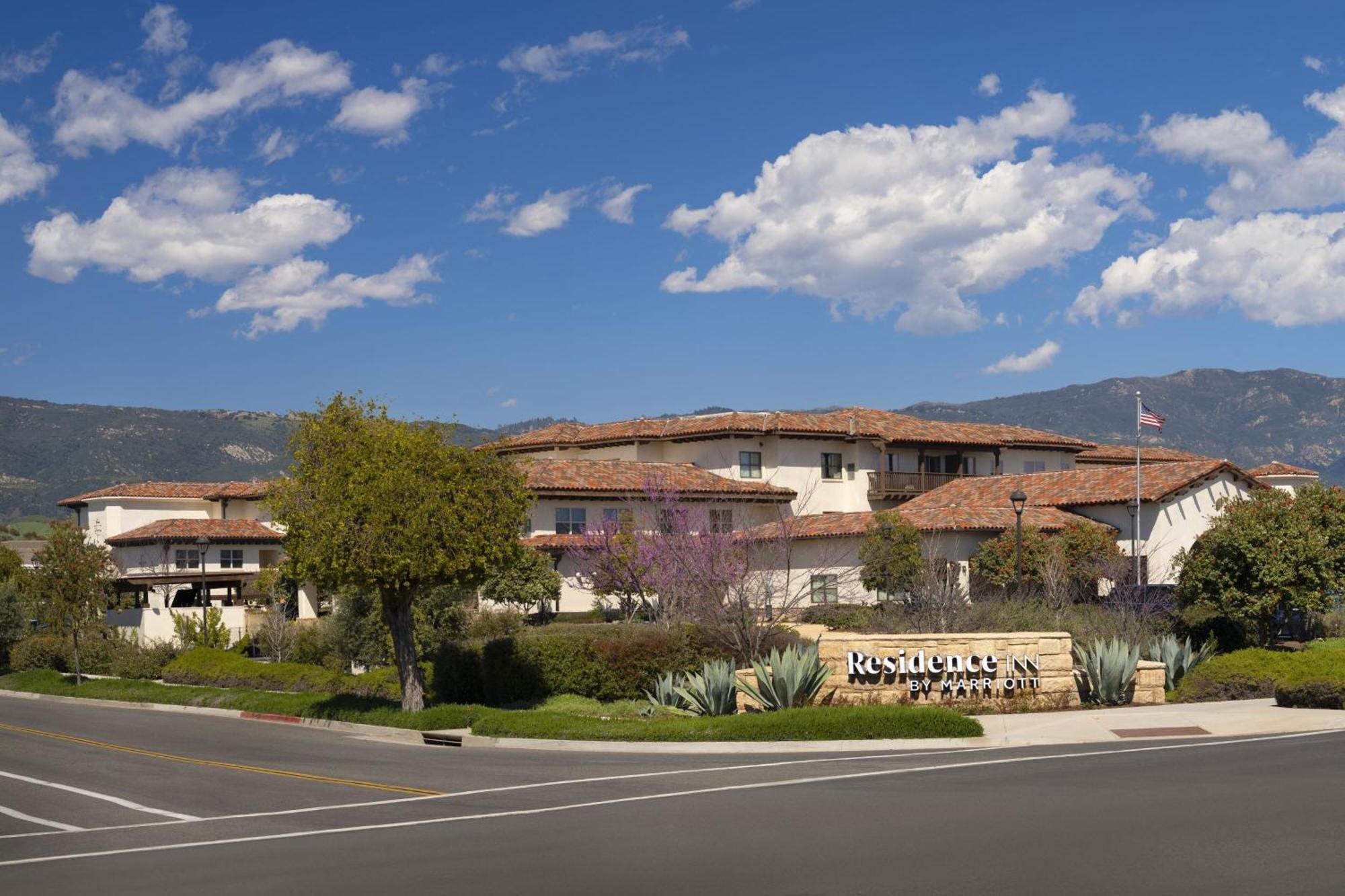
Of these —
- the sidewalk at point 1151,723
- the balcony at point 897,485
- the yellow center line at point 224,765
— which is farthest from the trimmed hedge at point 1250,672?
the balcony at point 897,485

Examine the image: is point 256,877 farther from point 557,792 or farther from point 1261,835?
point 1261,835

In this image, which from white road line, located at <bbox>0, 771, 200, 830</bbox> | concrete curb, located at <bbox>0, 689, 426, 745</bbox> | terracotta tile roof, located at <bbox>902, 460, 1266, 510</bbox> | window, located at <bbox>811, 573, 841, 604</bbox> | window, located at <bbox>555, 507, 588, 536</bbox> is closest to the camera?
white road line, located at <bbox>0, 771, 200, 830</bbox>

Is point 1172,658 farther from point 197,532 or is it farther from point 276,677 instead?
point 197,532

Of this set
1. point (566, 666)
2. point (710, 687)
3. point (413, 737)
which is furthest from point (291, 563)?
point (710, 687)

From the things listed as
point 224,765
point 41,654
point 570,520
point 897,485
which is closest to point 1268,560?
point 224,765

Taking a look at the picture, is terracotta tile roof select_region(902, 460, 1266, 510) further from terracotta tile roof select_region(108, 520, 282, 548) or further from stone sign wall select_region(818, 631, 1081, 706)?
terracotta tile roof select_region(108, 520, 282, 548)

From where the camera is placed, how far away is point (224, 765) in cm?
2322

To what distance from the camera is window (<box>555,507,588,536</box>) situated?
5619 cm

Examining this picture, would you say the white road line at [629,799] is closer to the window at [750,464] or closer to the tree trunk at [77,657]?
the tree trunk at [77,657]

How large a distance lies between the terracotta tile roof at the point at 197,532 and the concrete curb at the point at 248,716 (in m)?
22.1

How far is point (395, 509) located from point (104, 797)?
9.55m

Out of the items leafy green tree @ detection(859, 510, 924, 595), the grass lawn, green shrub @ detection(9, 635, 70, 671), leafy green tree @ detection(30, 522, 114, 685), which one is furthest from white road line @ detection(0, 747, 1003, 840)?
green shrub @ detection(9, 635, 70, 671)

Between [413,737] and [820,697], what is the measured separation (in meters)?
8.19

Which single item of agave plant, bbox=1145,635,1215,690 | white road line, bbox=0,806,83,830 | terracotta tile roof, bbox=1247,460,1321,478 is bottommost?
white road line, bbox=0,806,83,830
